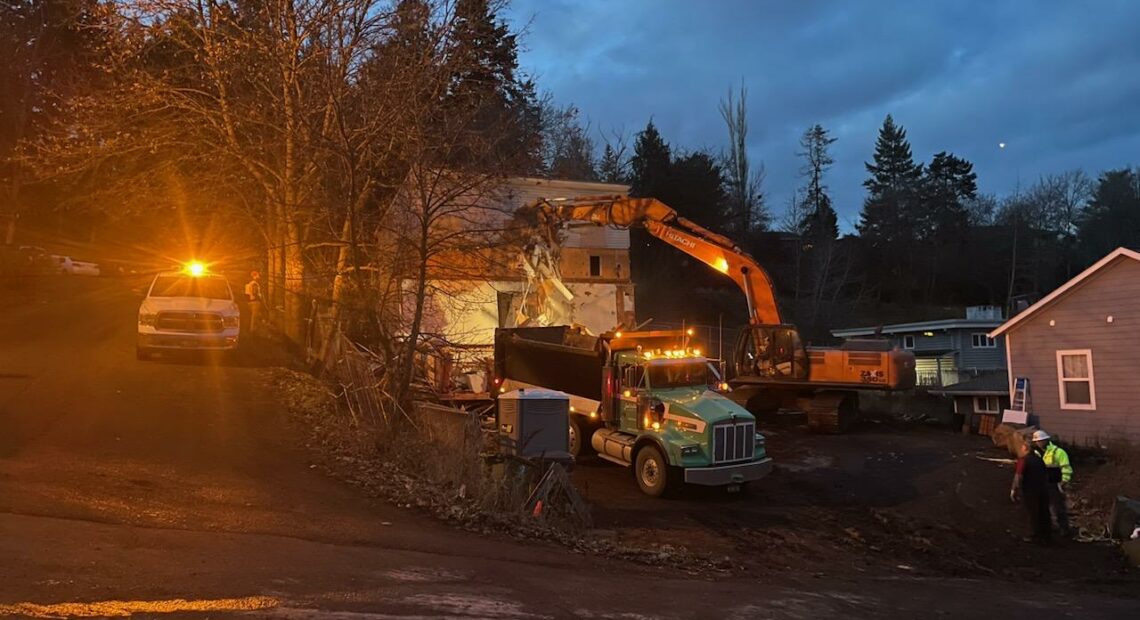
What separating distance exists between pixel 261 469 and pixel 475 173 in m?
6.72

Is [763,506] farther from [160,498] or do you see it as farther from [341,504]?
[160,498]

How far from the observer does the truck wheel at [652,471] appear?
14617mm

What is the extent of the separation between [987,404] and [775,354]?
13.1 metres

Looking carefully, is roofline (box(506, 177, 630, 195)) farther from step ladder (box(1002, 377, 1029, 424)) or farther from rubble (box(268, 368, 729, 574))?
step ladder (box(1002, 377, 1029, 424))

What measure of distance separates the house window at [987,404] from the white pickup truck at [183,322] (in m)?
25.7

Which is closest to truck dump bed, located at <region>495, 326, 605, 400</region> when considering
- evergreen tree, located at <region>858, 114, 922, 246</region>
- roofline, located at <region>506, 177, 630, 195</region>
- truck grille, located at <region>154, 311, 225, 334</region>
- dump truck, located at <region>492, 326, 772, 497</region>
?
dump truck, located at <region>492, 326, 772, 497</region>

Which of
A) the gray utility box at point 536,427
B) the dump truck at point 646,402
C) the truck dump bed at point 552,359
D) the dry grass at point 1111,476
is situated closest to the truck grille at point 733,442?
the dump truck at point 646,402

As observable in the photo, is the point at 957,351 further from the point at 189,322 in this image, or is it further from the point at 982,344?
the point at 189,322

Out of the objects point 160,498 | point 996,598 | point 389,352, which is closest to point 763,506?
point 996,598

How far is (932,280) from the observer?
241ft

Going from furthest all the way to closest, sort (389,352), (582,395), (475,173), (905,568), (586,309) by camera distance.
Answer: (586,309) < (582,395) < (475,173) < (389,352) < (905,568)

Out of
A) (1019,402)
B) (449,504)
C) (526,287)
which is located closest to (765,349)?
(526,287)

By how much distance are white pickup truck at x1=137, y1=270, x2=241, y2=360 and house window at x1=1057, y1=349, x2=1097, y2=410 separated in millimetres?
21887

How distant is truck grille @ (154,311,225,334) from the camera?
59.0ft
